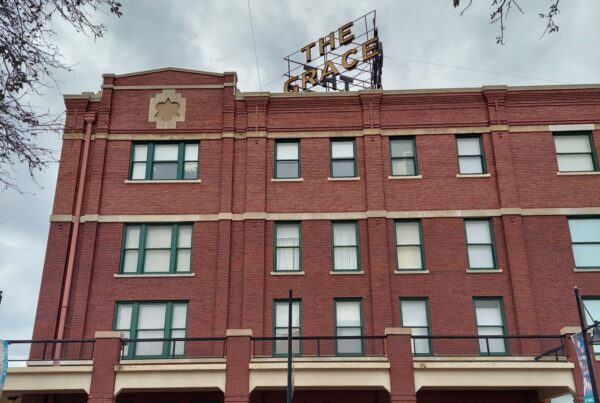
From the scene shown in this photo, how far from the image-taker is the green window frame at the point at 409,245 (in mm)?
24469

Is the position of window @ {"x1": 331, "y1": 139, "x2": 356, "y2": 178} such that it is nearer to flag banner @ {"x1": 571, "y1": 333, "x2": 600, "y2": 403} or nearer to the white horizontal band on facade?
the white horizontal band on facade

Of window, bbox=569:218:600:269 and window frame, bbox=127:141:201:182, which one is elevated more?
window frame, bbox=127:141:201:182

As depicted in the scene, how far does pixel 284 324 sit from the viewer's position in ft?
76.9

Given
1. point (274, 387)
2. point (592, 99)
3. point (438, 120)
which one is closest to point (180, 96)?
point (438, 120)

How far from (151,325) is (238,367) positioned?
5.37 meters

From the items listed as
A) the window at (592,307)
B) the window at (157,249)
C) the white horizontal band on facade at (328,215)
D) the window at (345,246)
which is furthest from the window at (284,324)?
the window at (592,307)

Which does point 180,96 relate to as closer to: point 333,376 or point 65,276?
point 65,276

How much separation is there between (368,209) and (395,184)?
1.72 metres

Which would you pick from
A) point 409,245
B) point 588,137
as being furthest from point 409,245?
point 588,137

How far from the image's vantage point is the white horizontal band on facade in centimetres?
2475

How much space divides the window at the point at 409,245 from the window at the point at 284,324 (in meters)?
4.47

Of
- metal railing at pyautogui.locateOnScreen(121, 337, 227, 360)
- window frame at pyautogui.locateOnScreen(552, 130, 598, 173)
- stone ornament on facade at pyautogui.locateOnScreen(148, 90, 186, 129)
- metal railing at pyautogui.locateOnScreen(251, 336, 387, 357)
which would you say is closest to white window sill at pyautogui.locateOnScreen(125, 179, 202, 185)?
stone ornament on facade at pyautogui.locateOnScreen(148, 90, 186, 129)

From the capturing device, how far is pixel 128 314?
23766 mm

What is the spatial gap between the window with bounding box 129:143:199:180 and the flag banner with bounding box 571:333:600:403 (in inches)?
622
